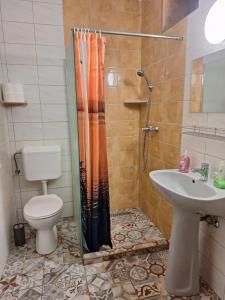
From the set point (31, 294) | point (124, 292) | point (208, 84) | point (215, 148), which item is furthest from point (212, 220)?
point (31, 294)

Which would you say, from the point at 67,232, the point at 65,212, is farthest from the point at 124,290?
the point at 65,212

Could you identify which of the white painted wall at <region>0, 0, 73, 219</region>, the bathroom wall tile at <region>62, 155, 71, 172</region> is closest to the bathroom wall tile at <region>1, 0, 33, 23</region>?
the white painted wall at <region>0, 0, 73, 219</region>

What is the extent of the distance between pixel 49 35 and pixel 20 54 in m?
0.37

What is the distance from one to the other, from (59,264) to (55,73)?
1.94 metres

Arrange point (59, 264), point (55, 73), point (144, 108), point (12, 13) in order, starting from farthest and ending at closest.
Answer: point (144, 108)
point (55, 73)
point (12, 13)
point (59, 264)

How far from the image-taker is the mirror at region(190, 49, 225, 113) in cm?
133

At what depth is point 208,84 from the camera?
145 centimetres

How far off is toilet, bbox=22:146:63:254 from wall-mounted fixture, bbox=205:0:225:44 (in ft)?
5.71

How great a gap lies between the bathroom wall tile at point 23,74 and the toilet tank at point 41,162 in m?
0.73

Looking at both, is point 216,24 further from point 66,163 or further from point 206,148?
point 66,163

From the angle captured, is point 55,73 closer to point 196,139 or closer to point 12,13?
point 12,13

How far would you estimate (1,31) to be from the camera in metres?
2.05

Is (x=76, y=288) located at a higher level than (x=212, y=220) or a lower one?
lower

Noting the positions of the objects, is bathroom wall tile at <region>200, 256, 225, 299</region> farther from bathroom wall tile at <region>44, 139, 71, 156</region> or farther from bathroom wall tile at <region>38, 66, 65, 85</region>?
bathroom wall tile at <region>38, 66, 65, 85</region>
